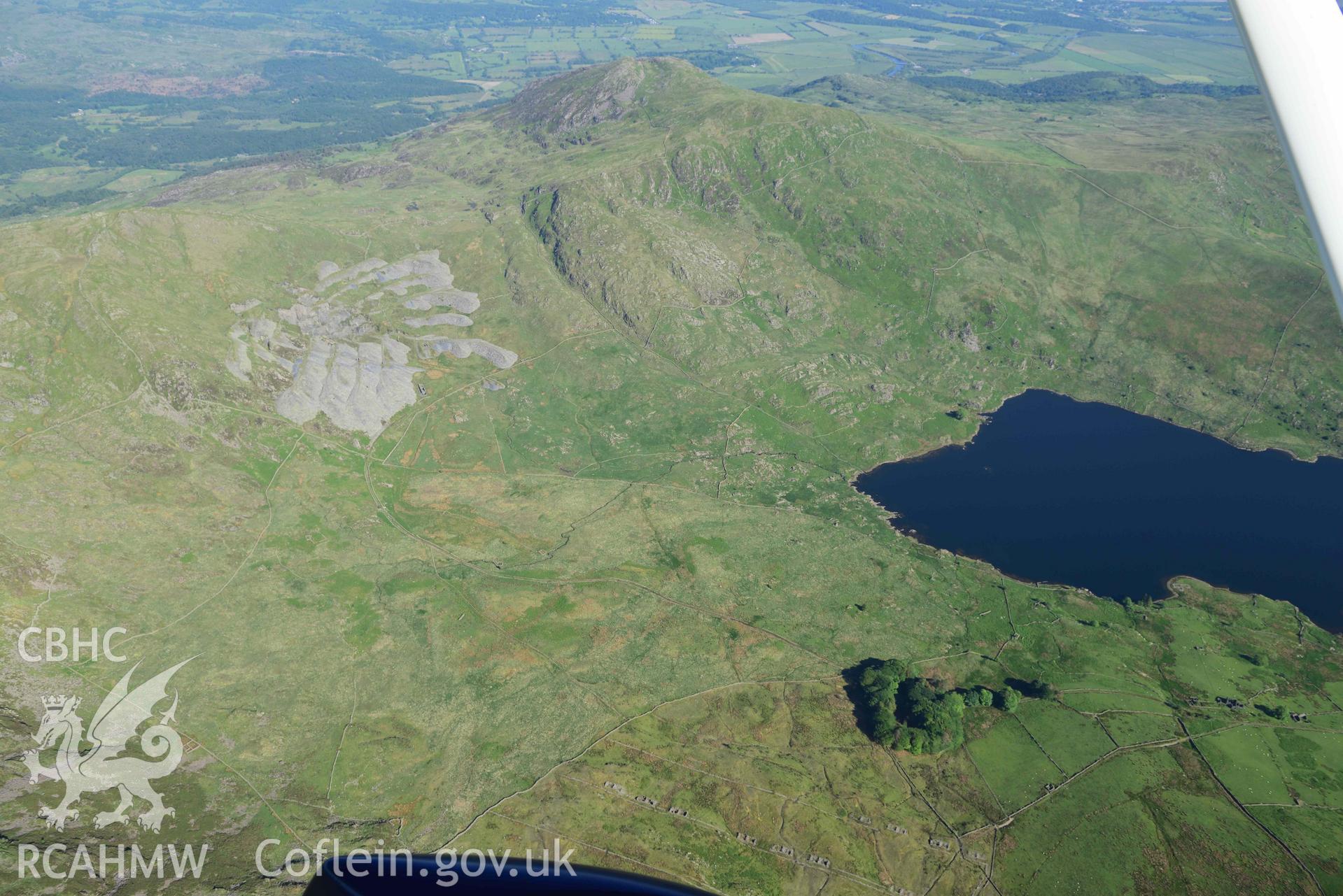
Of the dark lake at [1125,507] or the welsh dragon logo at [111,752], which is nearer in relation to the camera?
the welsh dragon logo at [111,752]

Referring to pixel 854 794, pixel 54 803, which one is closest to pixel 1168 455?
A: pixel 854 794

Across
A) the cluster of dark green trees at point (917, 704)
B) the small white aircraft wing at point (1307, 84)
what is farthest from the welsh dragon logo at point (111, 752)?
the small white aircraft wing at point (1307, 84)

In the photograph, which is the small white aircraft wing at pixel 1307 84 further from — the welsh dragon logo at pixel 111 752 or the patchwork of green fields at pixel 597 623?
the welsh dragon logo at pixel 111 752

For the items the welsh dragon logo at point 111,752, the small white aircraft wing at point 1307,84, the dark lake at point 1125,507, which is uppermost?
the small white aircraft wing at point 1307,84

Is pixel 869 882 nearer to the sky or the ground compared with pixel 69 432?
nearer to the ground

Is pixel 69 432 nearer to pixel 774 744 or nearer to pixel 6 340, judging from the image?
pixel 6 340

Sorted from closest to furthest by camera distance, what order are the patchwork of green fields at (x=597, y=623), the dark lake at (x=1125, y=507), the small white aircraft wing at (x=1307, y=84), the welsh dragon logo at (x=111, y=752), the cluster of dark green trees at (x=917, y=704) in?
the small white aircraft wing at (x=1307, y=84) < the welsh dragon logo at (x=111, y=752) < the patchwork of green fields at (x=597, y=623) < the cluster of dark green trees at (x=917, y=704) < the dark lake at (x=1125, y=507)

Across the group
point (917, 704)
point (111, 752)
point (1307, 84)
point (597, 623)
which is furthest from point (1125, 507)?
point (111, 752)
